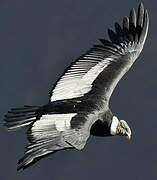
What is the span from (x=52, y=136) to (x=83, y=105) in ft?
7.58

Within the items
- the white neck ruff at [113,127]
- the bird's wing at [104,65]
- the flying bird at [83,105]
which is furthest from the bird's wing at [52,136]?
the bird's wing at [104,65]

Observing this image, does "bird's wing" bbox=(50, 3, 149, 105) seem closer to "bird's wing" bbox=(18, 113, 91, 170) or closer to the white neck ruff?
the white neck ruff

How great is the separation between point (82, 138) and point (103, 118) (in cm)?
224

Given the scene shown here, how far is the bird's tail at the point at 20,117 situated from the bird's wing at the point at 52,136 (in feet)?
1.09

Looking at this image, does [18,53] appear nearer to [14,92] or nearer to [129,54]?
[14,92]

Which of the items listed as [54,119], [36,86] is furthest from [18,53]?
[54,119]

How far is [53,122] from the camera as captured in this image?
2406cm

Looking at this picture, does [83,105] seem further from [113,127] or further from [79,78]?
[79,78]

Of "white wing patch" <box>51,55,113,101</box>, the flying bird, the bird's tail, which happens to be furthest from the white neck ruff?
the bird's tail

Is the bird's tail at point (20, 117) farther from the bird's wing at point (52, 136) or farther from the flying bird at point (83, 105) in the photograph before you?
the bird's wing at point (52, 136)

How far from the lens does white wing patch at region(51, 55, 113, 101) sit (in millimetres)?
26156

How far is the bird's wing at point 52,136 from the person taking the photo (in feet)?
73.5

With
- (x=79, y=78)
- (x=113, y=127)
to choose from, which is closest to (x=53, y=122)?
(x=113, y=127)

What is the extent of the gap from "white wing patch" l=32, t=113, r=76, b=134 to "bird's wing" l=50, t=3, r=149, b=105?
1241 millimetres
